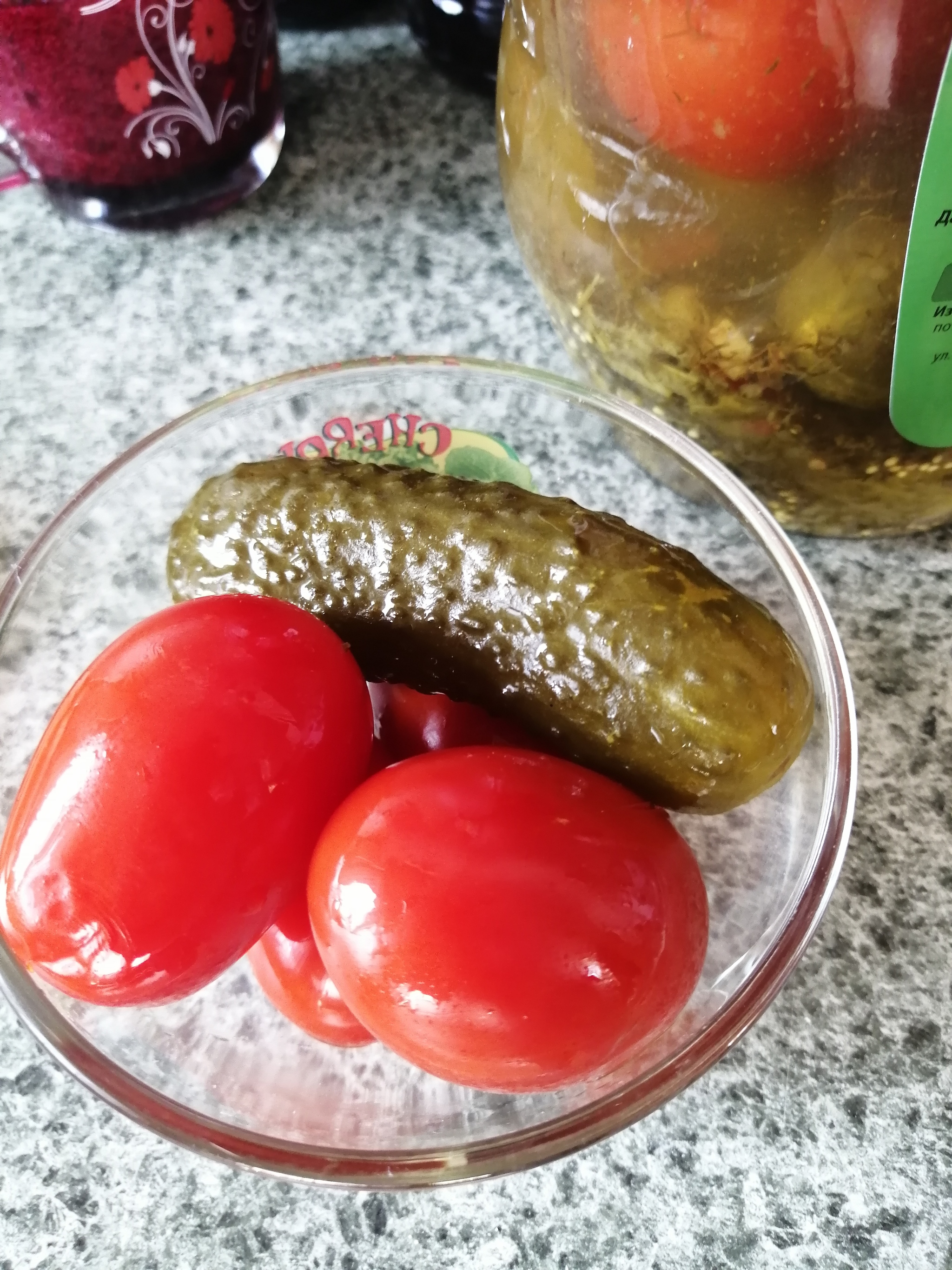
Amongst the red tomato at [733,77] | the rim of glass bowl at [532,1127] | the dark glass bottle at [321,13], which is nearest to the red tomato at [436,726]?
the rim of glass bowl at [532,1127]

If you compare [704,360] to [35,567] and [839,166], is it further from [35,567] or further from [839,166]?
[35,567]

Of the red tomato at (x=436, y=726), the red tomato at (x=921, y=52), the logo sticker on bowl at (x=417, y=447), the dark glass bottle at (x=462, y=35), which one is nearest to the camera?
the red tomato at (x=921, y=52)

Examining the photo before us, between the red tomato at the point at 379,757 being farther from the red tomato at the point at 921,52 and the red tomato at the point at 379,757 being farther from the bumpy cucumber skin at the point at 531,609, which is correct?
the red tomato at the point at 921,52

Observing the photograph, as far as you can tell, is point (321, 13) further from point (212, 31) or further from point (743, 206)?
point (743, 206)

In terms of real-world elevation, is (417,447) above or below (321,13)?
below

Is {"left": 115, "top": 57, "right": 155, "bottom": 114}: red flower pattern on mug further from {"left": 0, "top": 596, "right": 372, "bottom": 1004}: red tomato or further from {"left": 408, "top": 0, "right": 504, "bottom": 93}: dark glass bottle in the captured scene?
{"left": 0, "top": 596, "right": 372, "bottom": 1004}: red tomato

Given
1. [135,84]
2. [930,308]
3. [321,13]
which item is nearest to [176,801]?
[930,308]
